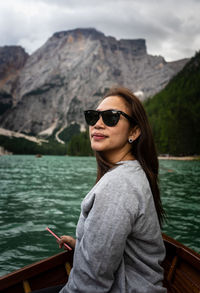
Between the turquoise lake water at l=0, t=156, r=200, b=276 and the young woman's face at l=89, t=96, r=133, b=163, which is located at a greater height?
the young woman's face at l=89, t=96, r=133, b=163

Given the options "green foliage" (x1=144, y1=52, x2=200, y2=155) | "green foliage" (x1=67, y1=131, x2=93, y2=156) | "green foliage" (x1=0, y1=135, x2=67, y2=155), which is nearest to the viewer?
"green foliage" (x1=144, y1=52, x2=200, y2=155)

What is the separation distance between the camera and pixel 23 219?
10.8m

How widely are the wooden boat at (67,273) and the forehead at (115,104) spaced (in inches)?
115

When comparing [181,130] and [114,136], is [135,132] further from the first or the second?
[181,130]

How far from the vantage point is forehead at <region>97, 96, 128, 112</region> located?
2812mm

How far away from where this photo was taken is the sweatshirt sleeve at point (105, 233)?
6.41 feet

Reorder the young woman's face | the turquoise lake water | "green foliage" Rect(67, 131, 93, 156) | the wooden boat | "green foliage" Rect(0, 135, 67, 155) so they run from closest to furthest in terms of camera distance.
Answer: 1. the young woman's face
2. the wooden boat
3. the turquoise lake water
4. "green foliage" Rect(67, 131, 93, 156)
5. "green foliage" Rect(0, 135, 67, 155)

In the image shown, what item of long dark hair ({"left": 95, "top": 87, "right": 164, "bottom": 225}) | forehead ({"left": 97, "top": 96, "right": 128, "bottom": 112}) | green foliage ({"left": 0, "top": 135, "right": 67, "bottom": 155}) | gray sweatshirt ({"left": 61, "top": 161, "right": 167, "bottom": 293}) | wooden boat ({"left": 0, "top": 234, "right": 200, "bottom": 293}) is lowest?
green foliage ({"left": 0, "top": 135, "right": 67, "bottom": 155})

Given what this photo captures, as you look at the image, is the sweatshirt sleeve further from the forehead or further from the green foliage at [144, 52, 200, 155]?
the green foliage at [144, 52, 200, 155]

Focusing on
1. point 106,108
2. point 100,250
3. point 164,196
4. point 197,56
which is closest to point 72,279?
point 100,250

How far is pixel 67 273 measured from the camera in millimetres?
4258

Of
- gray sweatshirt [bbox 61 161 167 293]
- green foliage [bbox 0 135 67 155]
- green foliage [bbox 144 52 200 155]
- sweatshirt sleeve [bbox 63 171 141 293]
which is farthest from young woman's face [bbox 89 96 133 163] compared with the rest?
green foliage [bbox 0 135 67 155]

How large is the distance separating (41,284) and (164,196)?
543 inches

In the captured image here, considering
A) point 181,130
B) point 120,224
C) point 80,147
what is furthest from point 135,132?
point 80,147
